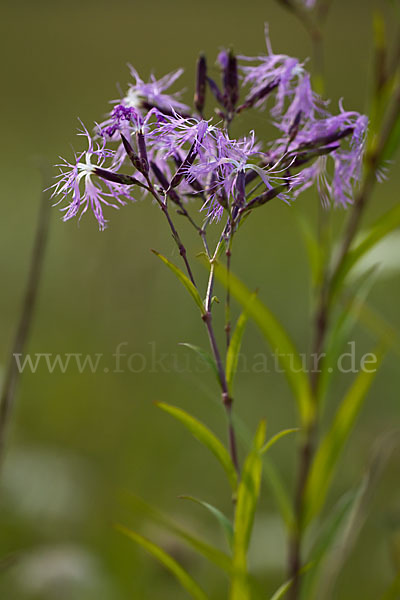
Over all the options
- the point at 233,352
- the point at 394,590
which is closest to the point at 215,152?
the point at 233,352

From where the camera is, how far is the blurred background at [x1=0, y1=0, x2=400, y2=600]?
850 millimetres

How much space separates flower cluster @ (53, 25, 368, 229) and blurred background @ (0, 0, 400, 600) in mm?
30

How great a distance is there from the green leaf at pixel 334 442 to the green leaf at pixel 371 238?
79 mm

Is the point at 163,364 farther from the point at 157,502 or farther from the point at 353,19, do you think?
the point at 353,19

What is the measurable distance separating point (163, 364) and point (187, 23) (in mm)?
1894

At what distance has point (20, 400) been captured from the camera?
1170mm

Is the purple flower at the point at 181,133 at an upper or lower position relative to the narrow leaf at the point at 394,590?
upper

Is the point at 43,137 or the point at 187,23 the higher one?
the point at 187,23

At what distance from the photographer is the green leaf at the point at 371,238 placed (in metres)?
0.56

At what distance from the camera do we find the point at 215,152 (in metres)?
0.43

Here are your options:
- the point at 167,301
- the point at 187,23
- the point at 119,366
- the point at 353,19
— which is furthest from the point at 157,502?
the point at 353,19

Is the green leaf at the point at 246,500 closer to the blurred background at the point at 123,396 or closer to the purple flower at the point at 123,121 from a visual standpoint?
the blurred background at the point at 123,396

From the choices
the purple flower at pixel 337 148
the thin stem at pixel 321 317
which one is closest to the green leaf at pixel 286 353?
the thin stem at pixel 321 317

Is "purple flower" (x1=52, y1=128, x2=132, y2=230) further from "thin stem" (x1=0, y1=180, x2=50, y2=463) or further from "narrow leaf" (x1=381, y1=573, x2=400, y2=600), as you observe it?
"narrow leaf" (x1=381, y1=573, x2=400, y2=600)
